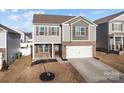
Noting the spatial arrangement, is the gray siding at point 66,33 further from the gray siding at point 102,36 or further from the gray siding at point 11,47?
the gray siding at point 11,47

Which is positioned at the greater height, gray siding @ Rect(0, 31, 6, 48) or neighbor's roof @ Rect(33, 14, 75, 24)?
neighbor's roof @ Rect(33, 14, 75, 24)

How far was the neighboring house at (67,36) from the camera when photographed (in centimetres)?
2152

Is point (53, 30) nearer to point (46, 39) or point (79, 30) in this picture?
point (46, 39)

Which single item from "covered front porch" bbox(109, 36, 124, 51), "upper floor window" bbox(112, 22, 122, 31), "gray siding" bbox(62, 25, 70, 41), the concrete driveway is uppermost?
"upper floor window" bbox(112, 22, 122, 31)

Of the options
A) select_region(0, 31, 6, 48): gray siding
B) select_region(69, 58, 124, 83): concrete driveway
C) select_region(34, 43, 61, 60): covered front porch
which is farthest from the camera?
select_region(34, 43, 61, 60): covered front porch

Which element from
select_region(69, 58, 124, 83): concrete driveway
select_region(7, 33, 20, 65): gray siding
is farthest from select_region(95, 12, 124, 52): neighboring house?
select_region(7, 33, 20, 65): gray siding

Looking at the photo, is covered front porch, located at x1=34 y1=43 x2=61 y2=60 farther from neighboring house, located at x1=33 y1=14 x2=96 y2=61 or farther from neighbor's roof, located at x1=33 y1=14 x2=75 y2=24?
neighbor's roof, located at x1=33 y1=14 x2=75 y2=24

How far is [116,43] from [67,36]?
8982 mm

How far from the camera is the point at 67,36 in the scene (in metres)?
21.8

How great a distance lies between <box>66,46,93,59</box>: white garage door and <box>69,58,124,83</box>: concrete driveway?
2353mm

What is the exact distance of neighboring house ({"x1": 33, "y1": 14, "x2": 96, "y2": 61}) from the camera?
21.5 m

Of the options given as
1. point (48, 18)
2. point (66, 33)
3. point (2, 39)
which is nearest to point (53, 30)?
point (66, 33)
